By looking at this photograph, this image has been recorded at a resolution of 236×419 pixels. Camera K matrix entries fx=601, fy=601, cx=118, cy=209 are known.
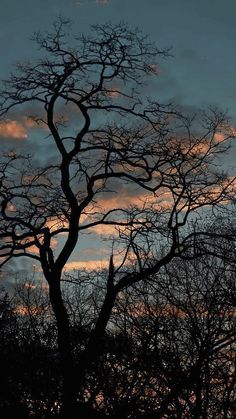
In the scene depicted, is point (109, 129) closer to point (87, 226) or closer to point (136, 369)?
point (87, 226)

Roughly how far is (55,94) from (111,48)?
1890 millimetres

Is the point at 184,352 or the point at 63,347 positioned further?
the point at 184,352

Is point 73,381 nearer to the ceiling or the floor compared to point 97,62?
nearer to the floor

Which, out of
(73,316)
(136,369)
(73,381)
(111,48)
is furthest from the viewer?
(73,316)

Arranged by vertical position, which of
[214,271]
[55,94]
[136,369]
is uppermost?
[214,271]

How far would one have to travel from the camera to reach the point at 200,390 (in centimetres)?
2081

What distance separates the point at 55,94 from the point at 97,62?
54.2 inches

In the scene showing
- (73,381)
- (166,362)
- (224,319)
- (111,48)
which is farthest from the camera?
(224,319)

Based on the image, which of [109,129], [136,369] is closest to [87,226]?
[109,129]

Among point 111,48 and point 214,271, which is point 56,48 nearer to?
point 111,48

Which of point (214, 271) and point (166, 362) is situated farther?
point (214, 271)

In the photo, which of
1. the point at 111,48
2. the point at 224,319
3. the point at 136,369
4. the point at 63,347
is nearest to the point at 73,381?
the point at 63,347

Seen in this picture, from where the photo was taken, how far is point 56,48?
50.9 ft

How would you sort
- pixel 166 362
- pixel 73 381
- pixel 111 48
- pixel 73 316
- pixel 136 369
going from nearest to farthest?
pixel 73 381
pixel 111 48
pixel 136 369
pixel 166 362
pixel 73 316
